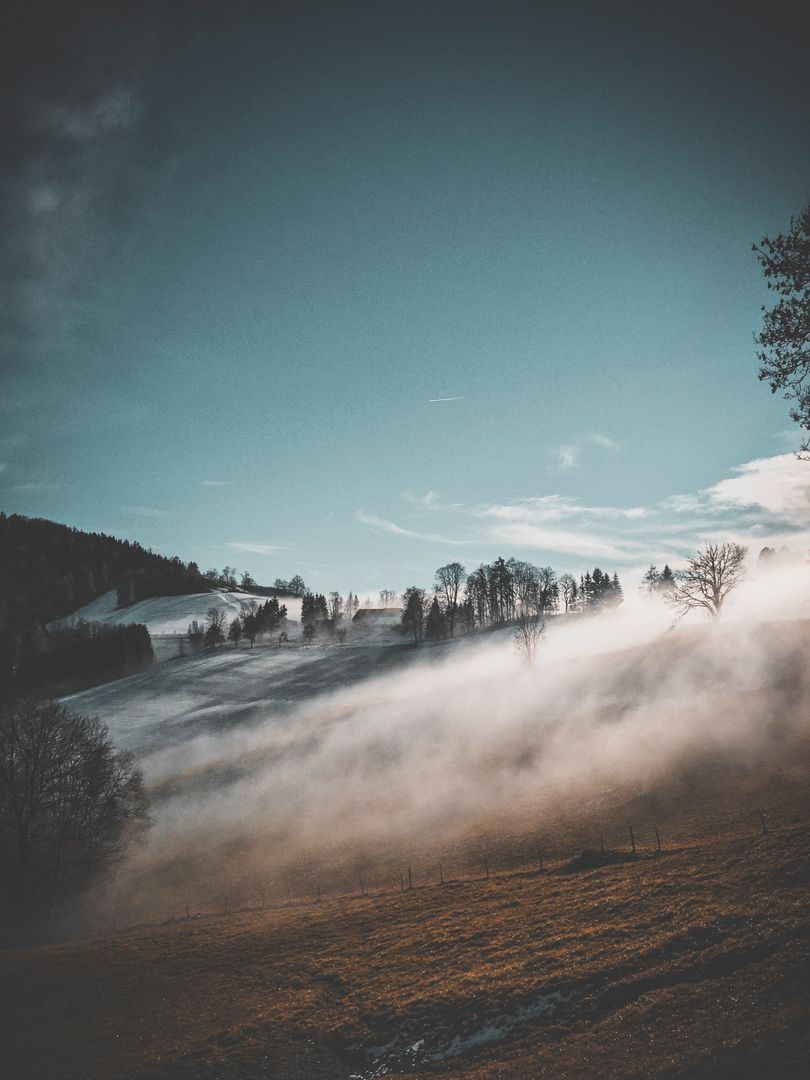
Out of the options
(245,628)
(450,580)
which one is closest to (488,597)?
(450,580)

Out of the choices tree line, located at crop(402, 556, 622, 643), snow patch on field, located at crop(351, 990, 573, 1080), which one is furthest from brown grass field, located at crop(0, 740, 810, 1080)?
→ tree line, located at crop(402, 556, 622, 643)

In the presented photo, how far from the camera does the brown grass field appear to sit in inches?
544

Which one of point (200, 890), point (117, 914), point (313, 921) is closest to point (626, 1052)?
point (313, 921)

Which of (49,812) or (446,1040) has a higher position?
(446,1040)

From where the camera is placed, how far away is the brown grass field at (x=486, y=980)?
1383cm


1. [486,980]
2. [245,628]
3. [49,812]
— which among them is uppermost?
[245,628]

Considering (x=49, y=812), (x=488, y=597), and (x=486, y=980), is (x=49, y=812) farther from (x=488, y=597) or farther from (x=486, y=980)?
(x=488, y=597)

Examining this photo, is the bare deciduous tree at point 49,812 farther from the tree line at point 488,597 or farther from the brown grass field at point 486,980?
the tree line at point 488,597

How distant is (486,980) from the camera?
18.8 meters

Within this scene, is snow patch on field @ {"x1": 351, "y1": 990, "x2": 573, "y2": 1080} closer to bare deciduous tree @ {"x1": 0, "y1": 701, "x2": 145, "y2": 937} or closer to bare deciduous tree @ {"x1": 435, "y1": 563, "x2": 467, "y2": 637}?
bare deciduous tree @ {"x1": 0, "y1": 701, "x2": 145, "y2": 937}

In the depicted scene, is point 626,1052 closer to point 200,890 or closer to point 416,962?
point 416,962

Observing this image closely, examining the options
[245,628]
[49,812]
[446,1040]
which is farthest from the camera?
[245,628]

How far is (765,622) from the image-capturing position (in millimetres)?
78375

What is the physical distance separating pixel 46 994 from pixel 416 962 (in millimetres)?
19275
